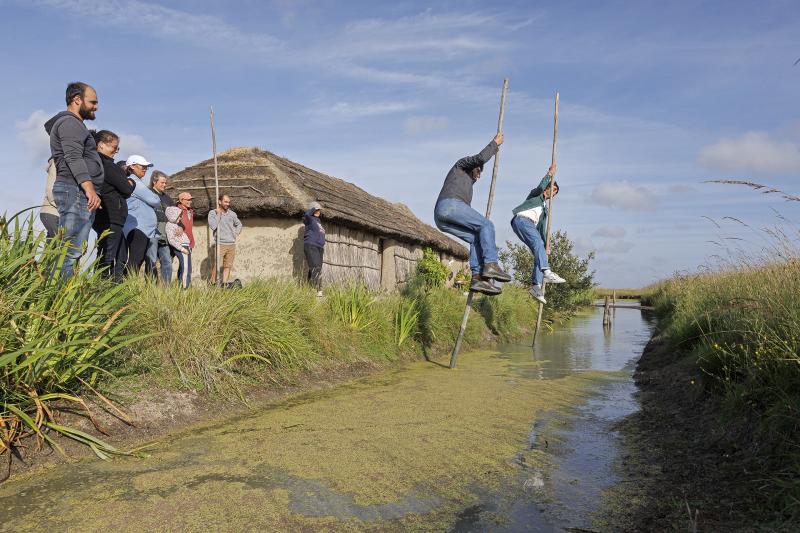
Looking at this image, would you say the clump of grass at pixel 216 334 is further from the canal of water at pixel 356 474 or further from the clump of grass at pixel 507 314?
the clump of grass at pixel 507 314

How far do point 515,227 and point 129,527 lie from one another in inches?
265

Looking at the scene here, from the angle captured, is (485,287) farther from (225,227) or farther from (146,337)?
(225,227)

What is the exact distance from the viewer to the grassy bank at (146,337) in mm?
3314

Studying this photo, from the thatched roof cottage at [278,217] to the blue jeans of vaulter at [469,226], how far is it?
3257 mm

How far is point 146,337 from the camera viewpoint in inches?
173

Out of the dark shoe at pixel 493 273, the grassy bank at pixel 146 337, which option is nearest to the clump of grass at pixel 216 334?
the grassy bank at pixel 146 337

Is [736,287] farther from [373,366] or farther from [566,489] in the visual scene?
[566,489]

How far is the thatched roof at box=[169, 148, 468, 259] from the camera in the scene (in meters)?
10.9

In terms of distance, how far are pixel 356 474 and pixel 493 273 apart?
403cm

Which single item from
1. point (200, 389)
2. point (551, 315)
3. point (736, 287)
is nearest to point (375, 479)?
point (200, 389)

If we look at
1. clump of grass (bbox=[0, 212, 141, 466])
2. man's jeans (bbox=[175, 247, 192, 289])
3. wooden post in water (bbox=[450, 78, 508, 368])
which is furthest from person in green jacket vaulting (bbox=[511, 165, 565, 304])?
clump of grass (bbox=[0, 212, 141, 466])

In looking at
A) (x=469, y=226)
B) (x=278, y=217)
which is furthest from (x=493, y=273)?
(x=278, y=217)

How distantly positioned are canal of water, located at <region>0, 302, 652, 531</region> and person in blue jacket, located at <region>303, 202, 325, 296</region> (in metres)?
5.47

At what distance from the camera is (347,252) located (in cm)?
1266
